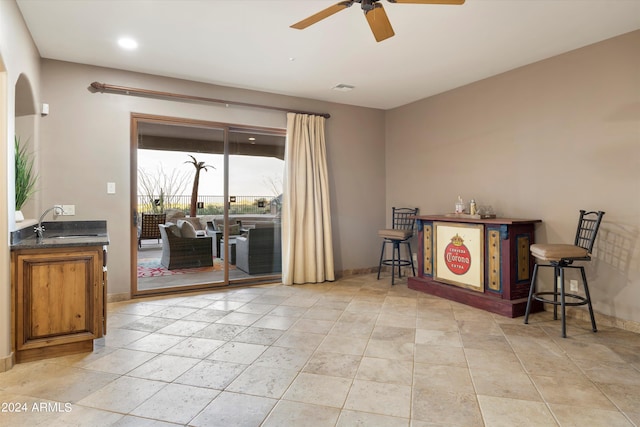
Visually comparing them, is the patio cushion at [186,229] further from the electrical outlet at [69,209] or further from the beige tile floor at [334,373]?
the beige tile floor at [334,373]

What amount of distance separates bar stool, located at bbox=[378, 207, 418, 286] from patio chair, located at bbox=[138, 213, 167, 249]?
296 centimetres

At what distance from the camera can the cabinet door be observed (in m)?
2.54

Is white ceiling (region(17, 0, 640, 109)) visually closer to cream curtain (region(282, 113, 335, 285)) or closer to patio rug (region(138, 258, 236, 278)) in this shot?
cream curtain (region(282, 113, 335, 285))

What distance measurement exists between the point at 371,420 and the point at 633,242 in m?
2.92

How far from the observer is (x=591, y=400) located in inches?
80.7

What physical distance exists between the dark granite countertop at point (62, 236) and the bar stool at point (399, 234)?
3379mm

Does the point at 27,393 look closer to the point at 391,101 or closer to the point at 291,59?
the point at 291,59

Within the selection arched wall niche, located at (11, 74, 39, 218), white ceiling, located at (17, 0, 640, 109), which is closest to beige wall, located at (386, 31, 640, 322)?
white ceiling, located at (17, 0, 640, 109)

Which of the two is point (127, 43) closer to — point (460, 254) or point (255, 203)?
point (255, 203)

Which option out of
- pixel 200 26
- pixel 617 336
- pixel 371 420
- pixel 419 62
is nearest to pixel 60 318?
pixel 371 420

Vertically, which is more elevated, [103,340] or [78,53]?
[78,53]

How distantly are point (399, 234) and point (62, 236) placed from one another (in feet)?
12.5

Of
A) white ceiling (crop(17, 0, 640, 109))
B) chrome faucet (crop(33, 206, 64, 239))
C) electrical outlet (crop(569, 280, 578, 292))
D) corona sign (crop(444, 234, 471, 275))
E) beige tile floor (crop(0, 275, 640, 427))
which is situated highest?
white ceiling (crop(17, 0, 640, 109))

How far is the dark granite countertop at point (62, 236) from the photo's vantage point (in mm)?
2575
